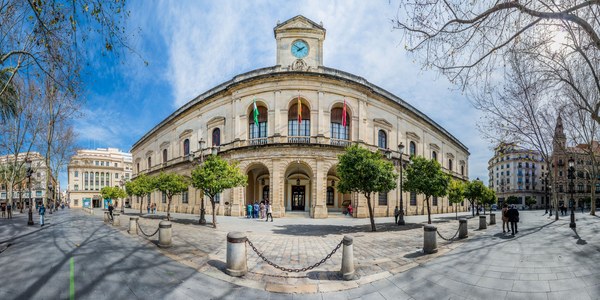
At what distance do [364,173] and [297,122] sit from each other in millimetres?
11590

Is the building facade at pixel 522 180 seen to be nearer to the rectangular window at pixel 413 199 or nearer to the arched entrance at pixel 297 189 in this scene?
the rectangular window at pixel 413 199

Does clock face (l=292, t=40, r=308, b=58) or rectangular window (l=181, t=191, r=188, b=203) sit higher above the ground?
clock face (l=292, t=40, r=308, b=58)

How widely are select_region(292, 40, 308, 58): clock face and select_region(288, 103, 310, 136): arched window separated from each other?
4.88m

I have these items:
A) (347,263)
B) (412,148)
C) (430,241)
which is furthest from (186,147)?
(347,263)

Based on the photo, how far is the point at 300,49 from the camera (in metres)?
25.1

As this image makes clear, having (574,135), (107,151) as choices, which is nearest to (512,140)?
(574,135)

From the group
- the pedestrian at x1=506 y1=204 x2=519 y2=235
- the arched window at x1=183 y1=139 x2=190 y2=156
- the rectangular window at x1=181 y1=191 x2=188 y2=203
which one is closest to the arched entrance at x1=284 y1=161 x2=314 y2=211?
the rectangular window at x1=181 y1=191 x2=188 y2=203

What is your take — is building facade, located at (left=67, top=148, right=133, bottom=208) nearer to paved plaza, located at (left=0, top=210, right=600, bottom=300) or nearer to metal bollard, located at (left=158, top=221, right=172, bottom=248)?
metal bollard, located at (left=158, top=221, right=172, bottom=248)

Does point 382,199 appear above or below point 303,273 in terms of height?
below

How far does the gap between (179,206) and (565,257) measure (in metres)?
30.3

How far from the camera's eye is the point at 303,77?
76.0 feet

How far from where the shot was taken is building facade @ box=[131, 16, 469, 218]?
22.0 metres

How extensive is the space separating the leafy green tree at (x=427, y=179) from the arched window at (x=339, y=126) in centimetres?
822

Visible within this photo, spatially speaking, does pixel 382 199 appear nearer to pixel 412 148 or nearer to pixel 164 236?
pixel 412 148
